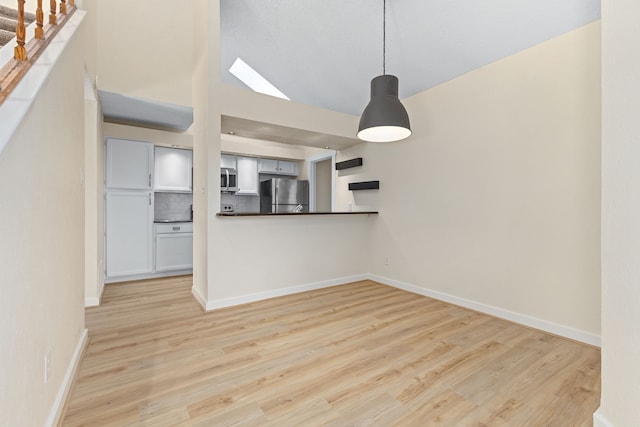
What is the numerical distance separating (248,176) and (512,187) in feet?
15.0

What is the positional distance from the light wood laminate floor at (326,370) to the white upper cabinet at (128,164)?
185 centimetres

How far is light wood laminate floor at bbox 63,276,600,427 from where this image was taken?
1503mm

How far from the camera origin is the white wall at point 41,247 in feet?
3.05

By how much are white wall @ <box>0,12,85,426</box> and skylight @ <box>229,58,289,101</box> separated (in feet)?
10.3

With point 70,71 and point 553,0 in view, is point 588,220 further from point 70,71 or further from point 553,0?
point 70,71

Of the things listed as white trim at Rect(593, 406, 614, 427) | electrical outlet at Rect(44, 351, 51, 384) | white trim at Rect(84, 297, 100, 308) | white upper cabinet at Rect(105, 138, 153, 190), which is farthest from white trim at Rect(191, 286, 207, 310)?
white trim at Rect(593, 406, 614, 427)

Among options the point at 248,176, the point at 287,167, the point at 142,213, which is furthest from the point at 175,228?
the point at 287,167

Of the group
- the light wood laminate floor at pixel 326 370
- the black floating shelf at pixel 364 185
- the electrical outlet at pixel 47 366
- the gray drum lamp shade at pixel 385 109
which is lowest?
the light wood laminate floor at pixel 326 370

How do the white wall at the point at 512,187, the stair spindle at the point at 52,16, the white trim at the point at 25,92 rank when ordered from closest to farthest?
the white trim at the point at 25,92 → the stair spindle at the point at 52,16 → the white wall at the point at 512,187

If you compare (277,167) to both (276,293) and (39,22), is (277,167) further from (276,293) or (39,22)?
(39,22)

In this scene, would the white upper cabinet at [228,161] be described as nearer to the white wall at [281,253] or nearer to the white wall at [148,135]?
the white wall at [148,135]

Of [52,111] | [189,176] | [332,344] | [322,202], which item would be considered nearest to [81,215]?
[52,111]

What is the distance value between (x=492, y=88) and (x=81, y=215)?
3.84 metres

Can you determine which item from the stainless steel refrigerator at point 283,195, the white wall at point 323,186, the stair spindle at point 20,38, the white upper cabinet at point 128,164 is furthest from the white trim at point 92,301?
the white wall at point 323,186
